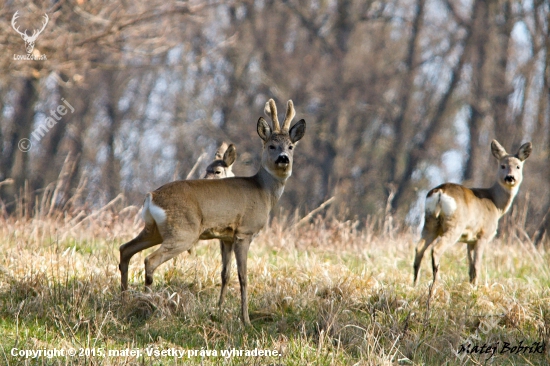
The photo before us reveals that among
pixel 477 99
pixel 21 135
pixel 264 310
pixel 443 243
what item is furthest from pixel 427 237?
pixel 477 99

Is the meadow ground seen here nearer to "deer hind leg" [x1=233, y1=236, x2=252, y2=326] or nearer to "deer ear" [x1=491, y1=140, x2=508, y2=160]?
"deer hind leg" [x1=233, y1=236, x2=252, y2=326]

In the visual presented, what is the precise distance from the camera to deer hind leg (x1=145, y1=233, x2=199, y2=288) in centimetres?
570

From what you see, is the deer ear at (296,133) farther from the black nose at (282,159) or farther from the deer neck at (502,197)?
the deer neck at (502,197)

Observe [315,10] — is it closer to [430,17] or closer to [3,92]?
[430,17]

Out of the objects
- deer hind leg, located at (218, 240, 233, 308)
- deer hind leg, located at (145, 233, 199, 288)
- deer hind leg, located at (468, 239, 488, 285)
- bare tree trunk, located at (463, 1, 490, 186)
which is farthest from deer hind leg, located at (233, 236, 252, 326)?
bare tree trunk, located at (463, 1, 490, 186)

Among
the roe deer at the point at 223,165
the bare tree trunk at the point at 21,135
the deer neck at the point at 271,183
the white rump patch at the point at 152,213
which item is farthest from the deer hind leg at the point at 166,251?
the bare tree trunk at the point at 21,135

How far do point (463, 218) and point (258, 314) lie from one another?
2.87 m

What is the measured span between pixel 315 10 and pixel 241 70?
364cm

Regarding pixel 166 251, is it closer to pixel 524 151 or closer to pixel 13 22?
pixel 524 151

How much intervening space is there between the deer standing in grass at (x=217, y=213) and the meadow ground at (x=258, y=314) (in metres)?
0.32

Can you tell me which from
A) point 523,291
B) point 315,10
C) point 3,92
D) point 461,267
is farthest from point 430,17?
point 523,291

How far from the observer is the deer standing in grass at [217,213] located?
18.8ft

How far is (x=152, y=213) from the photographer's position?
5777mm

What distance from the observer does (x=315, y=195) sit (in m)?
24.1
